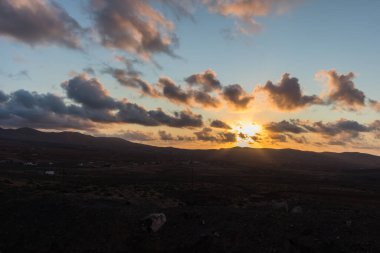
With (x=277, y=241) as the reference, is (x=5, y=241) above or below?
below

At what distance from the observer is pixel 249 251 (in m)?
23.8

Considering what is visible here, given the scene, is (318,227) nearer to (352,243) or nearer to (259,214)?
(352,243)

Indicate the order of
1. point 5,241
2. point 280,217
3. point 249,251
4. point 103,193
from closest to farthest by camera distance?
1. point 249,251
2. point 5,241
3. point 280,217
4. point 103,193

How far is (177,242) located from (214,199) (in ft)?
87.8

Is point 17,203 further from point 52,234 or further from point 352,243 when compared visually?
point 352,243

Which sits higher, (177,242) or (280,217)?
(280,217)

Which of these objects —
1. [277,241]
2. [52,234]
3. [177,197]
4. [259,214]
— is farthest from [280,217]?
[177,197]

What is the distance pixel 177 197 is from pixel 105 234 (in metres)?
26.5

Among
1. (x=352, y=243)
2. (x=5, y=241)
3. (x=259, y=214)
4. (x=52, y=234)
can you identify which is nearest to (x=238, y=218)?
(x=259, y=214)

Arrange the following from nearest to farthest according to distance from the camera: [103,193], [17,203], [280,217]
Result: 1. [280,217]
2. [17,203]
3. [103,193]

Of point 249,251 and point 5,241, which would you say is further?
point 5,241

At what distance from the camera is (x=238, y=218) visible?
95.4ft

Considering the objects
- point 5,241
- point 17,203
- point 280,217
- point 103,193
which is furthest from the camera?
point 103,193

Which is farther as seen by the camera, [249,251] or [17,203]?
[17,203]
